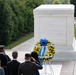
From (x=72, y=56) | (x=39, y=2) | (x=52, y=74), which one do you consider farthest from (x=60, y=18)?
(x=39, y=2)

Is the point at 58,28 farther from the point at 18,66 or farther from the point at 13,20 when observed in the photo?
the point at 18,66

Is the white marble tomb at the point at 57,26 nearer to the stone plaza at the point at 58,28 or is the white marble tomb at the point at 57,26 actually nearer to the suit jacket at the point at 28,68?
the stone plaza at the point at 58,28

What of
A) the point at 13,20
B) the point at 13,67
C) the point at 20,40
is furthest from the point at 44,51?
the point at 20,40

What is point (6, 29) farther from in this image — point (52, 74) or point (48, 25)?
point (52, 74)

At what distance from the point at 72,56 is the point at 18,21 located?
32.5 feet

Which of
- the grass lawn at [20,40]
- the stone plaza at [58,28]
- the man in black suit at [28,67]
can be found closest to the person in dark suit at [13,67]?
the man in black suit at [28,67]

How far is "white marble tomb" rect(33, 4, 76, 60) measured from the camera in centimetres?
1961

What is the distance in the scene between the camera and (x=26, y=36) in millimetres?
31500

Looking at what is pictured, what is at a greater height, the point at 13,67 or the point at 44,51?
the point at 13,67

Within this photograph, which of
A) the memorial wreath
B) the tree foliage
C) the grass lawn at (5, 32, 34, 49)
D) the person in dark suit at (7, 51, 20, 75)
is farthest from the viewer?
the tree foliage

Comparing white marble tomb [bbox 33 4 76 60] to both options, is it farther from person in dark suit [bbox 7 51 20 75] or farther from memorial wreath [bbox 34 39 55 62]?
person in dark suit [bbox 7 51 20 75]

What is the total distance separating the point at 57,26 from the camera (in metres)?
19.7

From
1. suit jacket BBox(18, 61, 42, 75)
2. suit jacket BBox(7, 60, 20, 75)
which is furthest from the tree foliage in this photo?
suit jacket BBox(18, 61, 42, 75)

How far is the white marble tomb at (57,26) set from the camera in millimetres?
19609
